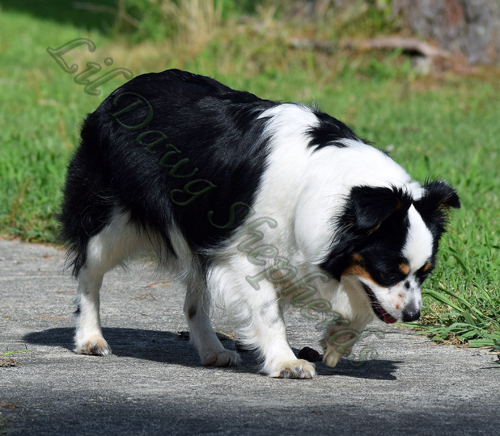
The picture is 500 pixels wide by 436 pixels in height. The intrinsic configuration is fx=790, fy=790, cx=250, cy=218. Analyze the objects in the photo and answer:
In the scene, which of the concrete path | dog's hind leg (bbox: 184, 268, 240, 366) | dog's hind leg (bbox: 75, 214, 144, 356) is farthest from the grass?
dog's hind leg (bbox: 75, 214, 144, 356)

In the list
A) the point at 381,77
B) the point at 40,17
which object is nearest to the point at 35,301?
the point at 381,77

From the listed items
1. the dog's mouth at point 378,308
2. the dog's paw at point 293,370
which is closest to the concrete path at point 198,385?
the dog's paw at point 293,370

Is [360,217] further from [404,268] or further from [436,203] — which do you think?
[436,203]

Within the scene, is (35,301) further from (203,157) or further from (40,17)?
(40,17)

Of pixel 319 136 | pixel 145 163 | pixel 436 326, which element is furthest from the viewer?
pixel 436 326

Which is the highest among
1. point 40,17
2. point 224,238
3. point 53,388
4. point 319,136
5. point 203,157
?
point 319,136

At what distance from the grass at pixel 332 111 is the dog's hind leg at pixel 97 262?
65.5 inches

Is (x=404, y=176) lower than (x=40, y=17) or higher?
higher

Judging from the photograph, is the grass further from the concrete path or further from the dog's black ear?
the dog's black ear

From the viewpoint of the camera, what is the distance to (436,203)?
3.40m

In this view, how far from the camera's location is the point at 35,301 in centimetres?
473

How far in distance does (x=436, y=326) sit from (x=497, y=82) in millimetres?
7897

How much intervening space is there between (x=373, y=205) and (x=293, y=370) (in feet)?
2.75

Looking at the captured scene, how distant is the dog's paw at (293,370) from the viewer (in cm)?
345
